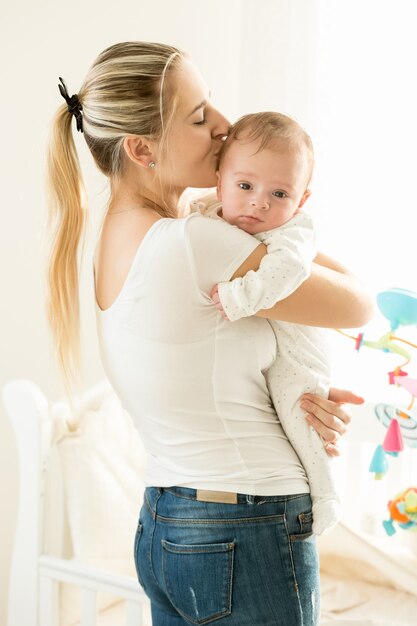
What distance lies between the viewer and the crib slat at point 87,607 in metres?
1.74

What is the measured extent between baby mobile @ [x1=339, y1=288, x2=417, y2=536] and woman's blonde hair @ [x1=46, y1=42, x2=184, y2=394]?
516 millimetres

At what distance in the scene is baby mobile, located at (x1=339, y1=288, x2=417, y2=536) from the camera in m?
1.57

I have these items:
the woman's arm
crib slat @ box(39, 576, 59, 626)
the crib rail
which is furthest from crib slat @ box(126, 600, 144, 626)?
the woman's arm

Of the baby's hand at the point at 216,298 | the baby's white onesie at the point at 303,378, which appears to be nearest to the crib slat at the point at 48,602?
the baby's white onesie at the point at 303,378

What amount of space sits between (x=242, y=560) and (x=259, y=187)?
50 cm

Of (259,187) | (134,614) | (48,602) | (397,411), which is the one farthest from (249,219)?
(48,602)

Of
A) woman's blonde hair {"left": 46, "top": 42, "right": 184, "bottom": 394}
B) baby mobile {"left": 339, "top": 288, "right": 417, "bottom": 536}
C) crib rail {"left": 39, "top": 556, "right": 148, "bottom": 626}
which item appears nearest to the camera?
woman's blonde hair {"left": 46, "top": 42, "right": 184, "bottom": 394}

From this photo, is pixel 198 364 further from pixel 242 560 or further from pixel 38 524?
pixel 38 524

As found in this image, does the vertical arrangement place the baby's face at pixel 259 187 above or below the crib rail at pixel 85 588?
above

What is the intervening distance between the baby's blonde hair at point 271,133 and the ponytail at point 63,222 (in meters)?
0.24

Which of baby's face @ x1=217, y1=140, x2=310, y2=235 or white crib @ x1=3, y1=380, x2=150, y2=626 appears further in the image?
white crib @ x1=3, y1=380, x2=150, y2=626

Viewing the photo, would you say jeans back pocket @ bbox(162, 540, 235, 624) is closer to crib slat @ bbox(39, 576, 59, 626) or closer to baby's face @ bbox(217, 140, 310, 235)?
baby's face @ bbox(217, 140, 310, 235)

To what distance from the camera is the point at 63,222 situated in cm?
126

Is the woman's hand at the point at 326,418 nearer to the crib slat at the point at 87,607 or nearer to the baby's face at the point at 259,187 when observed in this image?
the baby's face at the point at 259,187
